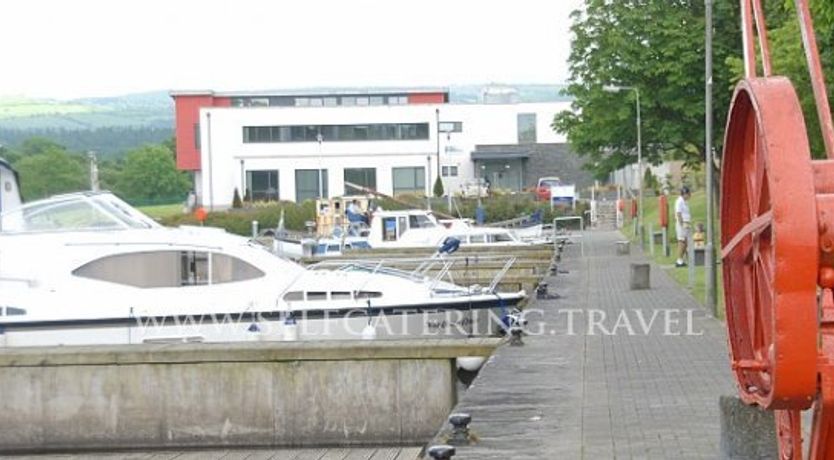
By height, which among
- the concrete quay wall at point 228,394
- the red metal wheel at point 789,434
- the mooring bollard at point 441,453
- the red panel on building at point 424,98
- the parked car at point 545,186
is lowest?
the concrete quay wall at point 228,394

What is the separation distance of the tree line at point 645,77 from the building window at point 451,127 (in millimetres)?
43257

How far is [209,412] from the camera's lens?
17516 mm

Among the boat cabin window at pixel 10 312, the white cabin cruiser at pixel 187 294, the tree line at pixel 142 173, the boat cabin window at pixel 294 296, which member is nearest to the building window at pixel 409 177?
the tree line at pixel 142 173

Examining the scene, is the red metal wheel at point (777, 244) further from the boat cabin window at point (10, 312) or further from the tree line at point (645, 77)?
the tree line at point (645, 77)

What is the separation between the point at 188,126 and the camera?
4107 inches

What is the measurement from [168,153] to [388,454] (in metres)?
122

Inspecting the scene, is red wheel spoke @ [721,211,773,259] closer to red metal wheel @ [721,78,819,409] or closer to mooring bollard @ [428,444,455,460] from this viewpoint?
red metal wheel @ [721,78,819,409]

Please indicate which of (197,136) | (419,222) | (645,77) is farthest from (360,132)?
(645,77)

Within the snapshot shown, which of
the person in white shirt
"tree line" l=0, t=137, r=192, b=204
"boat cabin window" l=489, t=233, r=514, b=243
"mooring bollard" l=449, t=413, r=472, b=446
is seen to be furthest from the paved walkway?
"tree line" l=0, t=137, r=192, b=204

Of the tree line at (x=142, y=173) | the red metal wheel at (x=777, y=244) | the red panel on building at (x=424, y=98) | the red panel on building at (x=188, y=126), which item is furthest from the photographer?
the red panel on building at (x=424, y=98)

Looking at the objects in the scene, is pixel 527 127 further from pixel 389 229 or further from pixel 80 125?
pixel 389 229

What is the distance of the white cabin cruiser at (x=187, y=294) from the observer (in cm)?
2233

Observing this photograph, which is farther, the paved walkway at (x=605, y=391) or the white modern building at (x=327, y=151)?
the white modern building at (x=327, y=151)

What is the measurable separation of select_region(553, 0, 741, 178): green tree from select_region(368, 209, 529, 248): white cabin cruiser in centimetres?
516
